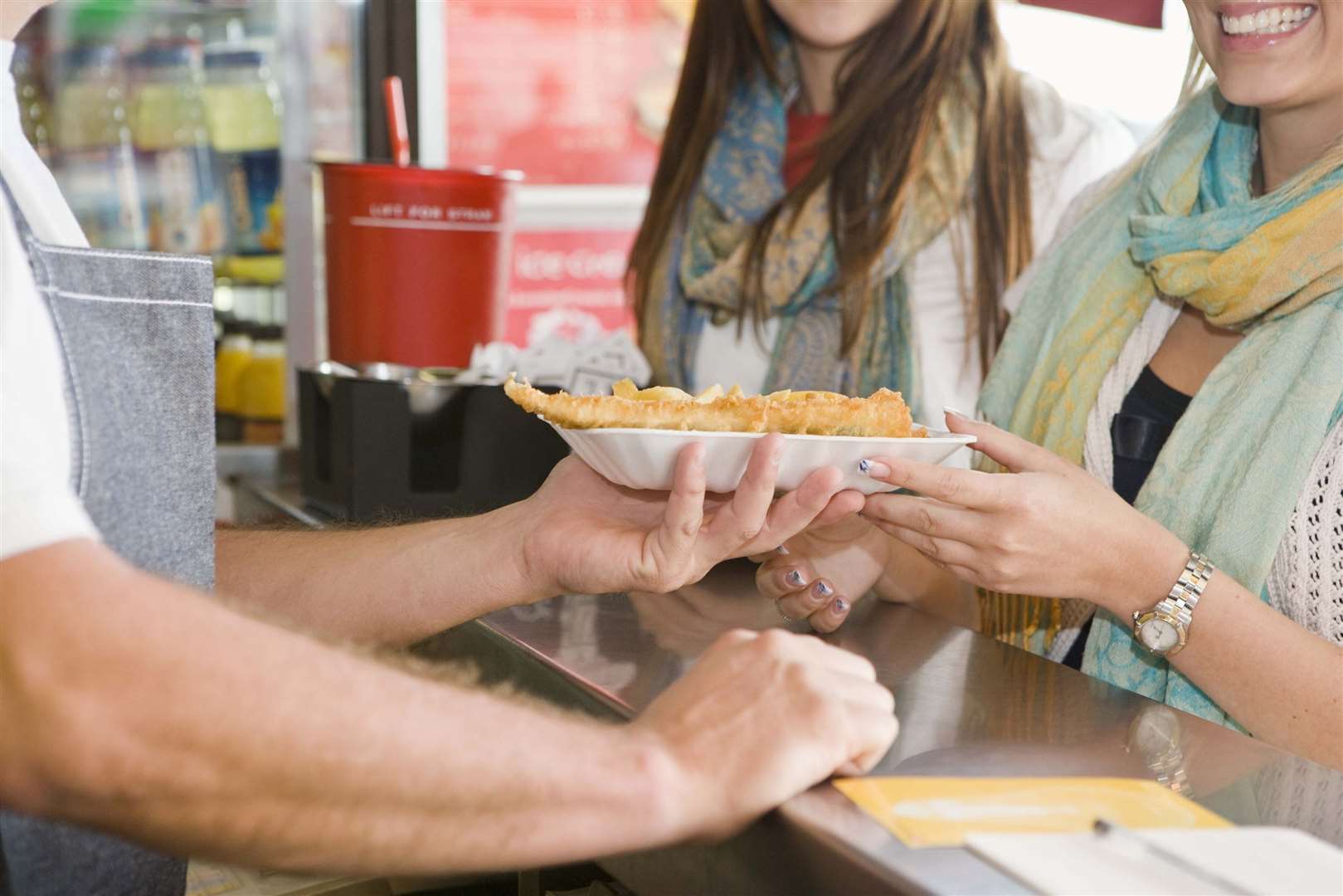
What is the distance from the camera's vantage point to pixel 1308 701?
115 cm

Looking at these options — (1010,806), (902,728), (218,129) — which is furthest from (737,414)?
(218,129)

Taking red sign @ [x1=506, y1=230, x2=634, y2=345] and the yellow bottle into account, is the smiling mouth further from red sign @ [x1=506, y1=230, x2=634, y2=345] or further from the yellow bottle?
red sign @ [x1=506, y1=230, x2=634, y2=345]

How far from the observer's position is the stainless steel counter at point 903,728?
775 millimetres

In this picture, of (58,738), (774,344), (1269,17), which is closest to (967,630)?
(1269,17)

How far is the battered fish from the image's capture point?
108 centimetres

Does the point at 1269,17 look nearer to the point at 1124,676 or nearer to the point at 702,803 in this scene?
the point at 1124,676

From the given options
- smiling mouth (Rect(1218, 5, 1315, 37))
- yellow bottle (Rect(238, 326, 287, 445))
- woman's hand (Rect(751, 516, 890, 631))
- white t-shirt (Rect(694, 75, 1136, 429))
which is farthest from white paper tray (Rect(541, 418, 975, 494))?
yellow bottle (Rect(238, 326, 287, 445))

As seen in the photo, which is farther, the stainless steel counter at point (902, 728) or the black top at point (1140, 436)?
the black top at point (1140, 436)

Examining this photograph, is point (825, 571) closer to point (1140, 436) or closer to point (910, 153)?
point (1140, 436)

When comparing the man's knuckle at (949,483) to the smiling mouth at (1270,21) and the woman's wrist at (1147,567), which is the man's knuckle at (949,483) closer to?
the woman's wrist at (1147,567)

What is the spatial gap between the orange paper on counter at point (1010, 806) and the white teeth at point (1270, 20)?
87cm

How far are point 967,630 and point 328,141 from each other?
167 centimetres

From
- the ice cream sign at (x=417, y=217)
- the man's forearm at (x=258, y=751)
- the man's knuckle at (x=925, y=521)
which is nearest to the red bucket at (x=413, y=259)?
the ice cream sign at (x=417, y=217)

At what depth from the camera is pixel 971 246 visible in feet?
6.93
